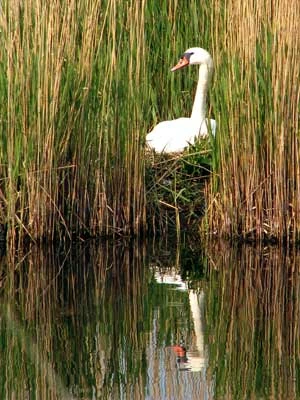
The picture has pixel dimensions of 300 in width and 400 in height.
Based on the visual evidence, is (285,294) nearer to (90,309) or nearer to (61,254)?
(90,309)

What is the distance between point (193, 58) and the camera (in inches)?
352

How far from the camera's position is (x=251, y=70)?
24.8 feet

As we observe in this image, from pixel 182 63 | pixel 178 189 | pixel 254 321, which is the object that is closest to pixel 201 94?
pixel 182 63

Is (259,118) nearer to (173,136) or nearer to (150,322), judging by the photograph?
(173,136)

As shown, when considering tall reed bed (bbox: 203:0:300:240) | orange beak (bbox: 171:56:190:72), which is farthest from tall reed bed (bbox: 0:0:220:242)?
orange beak (bbox: 171:56:190:72)

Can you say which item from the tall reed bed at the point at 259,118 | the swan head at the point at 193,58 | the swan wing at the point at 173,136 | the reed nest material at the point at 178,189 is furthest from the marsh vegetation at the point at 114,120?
the swan head at the point at 193,58

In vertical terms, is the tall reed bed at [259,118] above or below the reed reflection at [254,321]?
above

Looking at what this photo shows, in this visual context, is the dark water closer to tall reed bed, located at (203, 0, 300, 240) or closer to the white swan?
tall reed bed, located at (203, 0, 300, 240)

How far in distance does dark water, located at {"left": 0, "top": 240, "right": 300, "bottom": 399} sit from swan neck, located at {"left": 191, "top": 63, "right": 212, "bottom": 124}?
1.33m

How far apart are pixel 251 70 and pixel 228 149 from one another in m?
0.56

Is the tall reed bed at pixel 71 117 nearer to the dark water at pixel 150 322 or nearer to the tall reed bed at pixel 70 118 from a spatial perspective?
the tall reed bed at pixel 70 118

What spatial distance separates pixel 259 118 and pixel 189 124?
1.26m

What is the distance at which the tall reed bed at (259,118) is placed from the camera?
7492mm

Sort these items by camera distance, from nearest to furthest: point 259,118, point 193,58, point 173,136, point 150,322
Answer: point 150,322 < point 259,118 < point 173,136 < point 193,58
